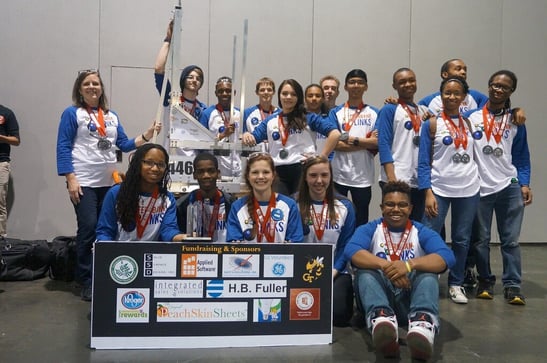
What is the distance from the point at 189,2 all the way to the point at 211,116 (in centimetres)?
257

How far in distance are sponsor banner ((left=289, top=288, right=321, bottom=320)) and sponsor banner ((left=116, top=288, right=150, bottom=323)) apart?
0.81 m

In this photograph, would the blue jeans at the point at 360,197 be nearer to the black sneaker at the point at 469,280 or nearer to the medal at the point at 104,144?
the black sneaker at the point at 469,280

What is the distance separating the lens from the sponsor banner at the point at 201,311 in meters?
2.87

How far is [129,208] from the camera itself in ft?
11.2

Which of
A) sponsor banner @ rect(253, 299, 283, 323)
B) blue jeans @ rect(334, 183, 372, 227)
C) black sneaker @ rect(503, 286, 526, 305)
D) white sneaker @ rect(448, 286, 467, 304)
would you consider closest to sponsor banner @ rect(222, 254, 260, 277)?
sponsor banner @ rect(253, 299, 283, 323)

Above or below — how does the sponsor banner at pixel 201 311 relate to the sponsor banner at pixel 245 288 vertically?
below

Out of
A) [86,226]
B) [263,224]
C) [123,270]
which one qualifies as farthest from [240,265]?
[86,226]

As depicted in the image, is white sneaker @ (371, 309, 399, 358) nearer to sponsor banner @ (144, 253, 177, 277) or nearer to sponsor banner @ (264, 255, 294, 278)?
sponsor banner @ (264, 255, 294, 278)

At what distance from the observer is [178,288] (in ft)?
9.45

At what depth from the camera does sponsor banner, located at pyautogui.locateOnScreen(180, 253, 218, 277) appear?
2.88 metres

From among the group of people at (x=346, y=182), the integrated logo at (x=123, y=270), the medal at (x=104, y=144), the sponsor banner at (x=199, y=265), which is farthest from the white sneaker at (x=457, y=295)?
the medal at (x=104, y=144)

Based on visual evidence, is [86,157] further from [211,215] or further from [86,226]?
[211,215]

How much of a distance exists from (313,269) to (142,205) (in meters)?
1.25

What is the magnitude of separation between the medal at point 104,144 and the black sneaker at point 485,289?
131 inches
